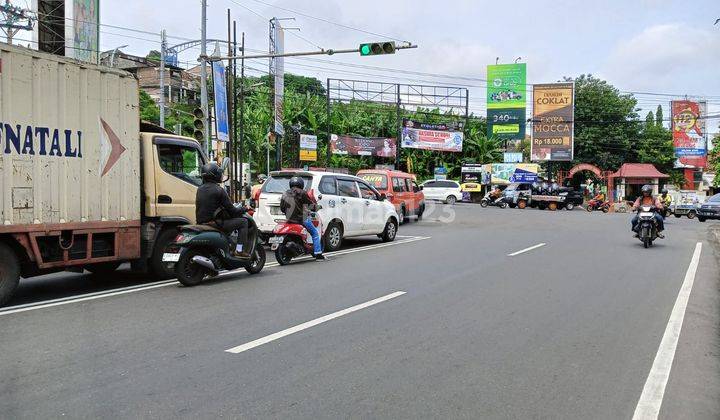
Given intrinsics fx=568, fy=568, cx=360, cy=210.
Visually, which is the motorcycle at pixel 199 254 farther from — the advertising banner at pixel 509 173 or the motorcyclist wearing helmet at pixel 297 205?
the advertising banner at pixel 509 173

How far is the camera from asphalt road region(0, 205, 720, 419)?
403 centimetres

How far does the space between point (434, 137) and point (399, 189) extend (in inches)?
1272

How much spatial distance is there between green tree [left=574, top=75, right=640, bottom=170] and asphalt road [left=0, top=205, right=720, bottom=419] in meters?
45.8

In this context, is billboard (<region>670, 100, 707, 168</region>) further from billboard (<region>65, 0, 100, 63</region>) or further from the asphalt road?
the asphalt road

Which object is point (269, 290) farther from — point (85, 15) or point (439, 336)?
point (85, 15)

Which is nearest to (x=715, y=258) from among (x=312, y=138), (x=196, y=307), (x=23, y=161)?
(x=196, y=307)

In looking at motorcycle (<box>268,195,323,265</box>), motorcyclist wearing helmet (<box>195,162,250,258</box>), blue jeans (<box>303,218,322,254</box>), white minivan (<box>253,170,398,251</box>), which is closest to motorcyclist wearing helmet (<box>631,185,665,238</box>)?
white minivan (<box>253,170,398,251</box>)

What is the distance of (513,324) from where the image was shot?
6383 mm

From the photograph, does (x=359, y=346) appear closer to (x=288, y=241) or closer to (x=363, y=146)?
(x=288, y=241)

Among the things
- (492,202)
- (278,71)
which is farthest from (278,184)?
(492,202)

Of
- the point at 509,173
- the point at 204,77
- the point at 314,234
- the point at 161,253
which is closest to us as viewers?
the point at 161,253

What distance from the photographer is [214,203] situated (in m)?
8.55

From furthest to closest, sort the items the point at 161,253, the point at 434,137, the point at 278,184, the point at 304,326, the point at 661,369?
the point at 434,137 < the point at 278,184 < the point at 161,253 < the point at 304,326 < the point at 661,369

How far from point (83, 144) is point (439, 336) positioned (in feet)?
17.7
